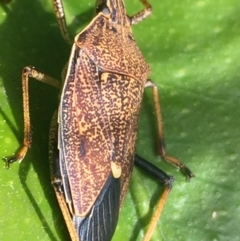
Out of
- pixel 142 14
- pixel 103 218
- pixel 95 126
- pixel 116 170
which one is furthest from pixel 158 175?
pixel 142 14

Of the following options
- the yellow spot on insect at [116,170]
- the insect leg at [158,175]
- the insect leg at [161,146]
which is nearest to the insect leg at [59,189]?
the yellow spot on insect at [116,170]

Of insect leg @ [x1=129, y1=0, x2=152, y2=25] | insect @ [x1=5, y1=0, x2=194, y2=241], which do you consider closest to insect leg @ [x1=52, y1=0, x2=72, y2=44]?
insect @ [x1=5, y1=0, x2=194, y2=241]

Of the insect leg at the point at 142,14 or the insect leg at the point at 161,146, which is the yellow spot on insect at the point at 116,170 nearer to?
the insect leg at the point at 161,146

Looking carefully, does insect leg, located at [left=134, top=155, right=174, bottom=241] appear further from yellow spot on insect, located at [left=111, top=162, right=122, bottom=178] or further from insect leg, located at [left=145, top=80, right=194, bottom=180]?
yellow spot on insect, located at [left=111, top=162, right=122, bottom=178]

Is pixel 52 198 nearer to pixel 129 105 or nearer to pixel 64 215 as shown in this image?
pixel 64 215

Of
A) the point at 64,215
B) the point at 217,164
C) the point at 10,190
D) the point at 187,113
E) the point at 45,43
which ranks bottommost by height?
the point at 217,164

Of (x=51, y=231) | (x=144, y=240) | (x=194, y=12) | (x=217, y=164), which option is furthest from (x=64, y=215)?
(x=194, y=12)
